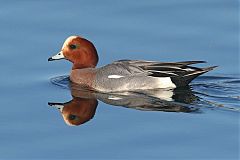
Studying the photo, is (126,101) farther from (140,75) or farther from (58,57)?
(58,57)

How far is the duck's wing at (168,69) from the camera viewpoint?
37.6 feet

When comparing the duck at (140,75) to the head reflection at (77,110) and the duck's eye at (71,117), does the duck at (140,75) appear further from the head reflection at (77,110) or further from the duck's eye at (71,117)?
the duck's eye at (71,117)

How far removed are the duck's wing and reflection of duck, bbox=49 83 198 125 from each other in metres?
0.18

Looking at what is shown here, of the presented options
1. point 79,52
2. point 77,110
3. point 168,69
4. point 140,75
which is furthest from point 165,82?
point 77,110

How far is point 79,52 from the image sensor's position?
12.1 metres

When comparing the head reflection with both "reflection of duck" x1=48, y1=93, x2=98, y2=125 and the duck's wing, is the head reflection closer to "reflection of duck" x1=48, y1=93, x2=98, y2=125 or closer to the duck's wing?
"reflection of duck" x1=48, y1=93, x2=98, y2=125

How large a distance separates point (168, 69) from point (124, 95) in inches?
27.3

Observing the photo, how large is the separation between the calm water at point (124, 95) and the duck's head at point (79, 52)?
0.25 metres

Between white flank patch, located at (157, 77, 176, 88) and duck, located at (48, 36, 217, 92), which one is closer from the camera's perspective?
duck, located at (48, 36, 217, 92)

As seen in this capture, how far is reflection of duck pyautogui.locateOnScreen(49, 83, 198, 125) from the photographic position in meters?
10.5

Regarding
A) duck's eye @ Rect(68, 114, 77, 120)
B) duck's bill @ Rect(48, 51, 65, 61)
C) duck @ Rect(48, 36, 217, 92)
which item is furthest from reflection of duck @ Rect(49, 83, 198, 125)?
duck's bill @ Rect(48, 51, 65, 61)

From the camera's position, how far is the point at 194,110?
34.5ft

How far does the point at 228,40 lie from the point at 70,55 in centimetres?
231

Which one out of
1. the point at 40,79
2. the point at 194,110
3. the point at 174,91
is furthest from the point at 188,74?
the point at 40,79
